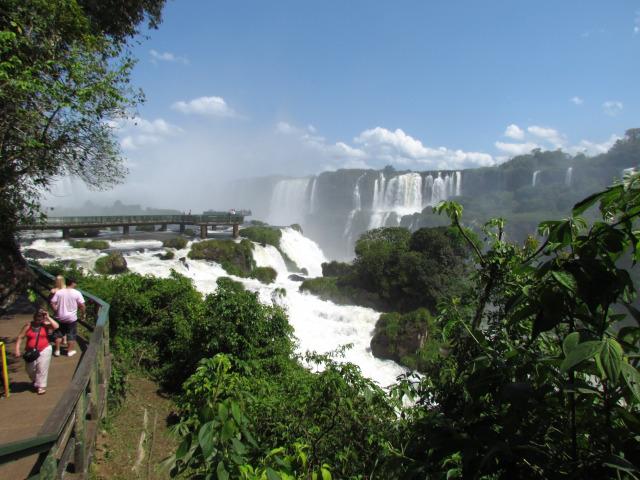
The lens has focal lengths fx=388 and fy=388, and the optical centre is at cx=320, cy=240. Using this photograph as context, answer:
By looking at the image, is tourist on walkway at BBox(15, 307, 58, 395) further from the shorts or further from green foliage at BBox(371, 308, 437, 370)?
green foliage at BBox(371, 308, 437, 370)

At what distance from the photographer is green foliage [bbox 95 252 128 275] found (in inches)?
736

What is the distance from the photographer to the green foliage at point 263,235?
30281mm

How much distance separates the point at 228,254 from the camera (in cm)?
2523

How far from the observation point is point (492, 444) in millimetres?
916

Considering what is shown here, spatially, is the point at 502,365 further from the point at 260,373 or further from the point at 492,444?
the point at 260,373

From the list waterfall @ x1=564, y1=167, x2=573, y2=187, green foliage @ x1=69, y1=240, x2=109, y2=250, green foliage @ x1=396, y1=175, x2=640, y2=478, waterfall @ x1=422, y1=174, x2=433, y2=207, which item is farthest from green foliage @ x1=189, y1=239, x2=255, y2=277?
waterfall @ x1=564, y1=167, x2=573, y2=187

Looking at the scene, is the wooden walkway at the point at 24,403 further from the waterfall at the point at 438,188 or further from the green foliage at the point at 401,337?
the waterfall at the point at 438,188

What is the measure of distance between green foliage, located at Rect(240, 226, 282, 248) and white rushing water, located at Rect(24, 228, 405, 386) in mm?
4946

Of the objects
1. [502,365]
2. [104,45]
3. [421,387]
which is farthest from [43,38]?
[502,365]

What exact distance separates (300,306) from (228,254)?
264 inches

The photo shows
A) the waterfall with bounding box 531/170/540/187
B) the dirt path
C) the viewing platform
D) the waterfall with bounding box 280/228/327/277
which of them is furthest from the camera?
the waterfall with bounding box 531/170/540/187

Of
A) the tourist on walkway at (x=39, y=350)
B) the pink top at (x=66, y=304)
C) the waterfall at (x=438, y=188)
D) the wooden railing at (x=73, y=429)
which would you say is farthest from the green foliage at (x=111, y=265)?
the waterfall at (x=438, y=188)

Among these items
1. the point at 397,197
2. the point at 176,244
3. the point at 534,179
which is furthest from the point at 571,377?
the point at 534,179

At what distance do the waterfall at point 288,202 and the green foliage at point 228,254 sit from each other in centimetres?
4376
